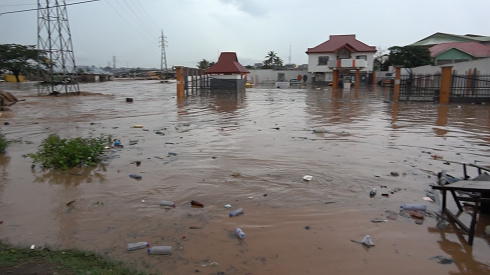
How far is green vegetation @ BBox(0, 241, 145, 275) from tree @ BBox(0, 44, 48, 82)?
197ft

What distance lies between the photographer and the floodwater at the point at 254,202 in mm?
3664

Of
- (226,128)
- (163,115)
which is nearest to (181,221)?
(226,128)

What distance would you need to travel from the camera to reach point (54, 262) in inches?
127

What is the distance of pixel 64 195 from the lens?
17.9 feet

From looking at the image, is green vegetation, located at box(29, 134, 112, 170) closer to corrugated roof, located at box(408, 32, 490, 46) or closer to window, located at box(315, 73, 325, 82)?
window, located at box(315, 73, 325, 82)

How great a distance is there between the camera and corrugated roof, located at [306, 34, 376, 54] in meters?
48.1

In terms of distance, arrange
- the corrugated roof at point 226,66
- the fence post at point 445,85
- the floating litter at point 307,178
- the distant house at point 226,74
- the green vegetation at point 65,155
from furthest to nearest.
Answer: the corrugated roof at point 226,66
the distant house at point 226,74
the fence post at point 445,85
the green vegetation at point 65,155
the floating litter at point 307,178

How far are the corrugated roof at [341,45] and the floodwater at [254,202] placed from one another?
40337mm

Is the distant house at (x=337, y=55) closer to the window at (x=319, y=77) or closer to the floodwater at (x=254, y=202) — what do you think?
the window at (x=319, y=77)

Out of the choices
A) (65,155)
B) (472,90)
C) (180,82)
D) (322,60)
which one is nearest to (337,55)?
(322,60)

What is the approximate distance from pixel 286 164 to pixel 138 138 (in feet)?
15.9

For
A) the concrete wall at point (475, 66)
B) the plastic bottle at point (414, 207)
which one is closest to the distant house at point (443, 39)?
the concrete wall at point (475, 66)

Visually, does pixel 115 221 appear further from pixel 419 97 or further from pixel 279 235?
pixel 419 97

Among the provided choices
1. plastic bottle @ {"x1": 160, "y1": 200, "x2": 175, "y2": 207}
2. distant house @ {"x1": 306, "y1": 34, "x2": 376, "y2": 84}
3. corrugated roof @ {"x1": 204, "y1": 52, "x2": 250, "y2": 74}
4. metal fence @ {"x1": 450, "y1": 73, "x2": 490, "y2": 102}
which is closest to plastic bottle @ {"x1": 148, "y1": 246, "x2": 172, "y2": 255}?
plastic bottle @ {"x1": 160, "y1": 200, "x2": 175, "y2": 207}
